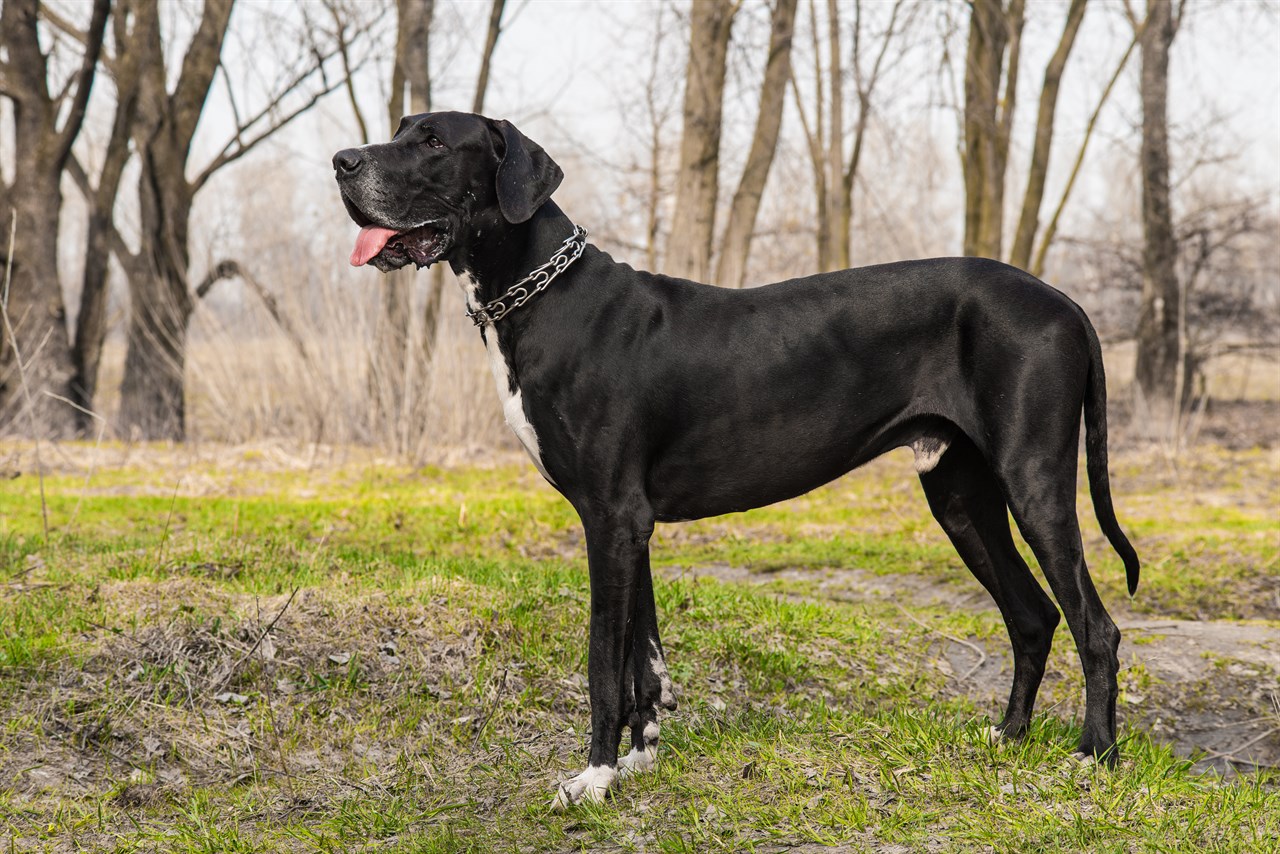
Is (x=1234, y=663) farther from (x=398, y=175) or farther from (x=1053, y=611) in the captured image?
(x=398, y=175)

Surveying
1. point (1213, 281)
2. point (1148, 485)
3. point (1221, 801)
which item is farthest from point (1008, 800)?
point (1213, 281)

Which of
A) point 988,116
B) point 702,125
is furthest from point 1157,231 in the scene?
point 702,125

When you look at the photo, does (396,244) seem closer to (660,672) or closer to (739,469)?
(739,469)

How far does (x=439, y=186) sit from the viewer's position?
10.5 ft

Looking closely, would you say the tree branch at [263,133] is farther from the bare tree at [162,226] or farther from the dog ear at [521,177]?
the dog ear at [521,177]

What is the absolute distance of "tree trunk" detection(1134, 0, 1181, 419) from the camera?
13.8m

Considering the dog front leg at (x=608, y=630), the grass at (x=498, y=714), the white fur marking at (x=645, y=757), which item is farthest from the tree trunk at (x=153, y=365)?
the dog front leg at (x=608, y=630)

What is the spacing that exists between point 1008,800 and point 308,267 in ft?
29.4

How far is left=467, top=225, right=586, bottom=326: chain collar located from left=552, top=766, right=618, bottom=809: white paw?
138cm

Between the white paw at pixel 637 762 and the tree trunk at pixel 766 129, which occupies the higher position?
the tree trunk at pixel 766 129

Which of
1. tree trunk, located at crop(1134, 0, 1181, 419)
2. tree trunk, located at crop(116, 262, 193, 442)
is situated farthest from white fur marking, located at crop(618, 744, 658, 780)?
tree trunk, located at crop(1134, 0, 1181, 419)

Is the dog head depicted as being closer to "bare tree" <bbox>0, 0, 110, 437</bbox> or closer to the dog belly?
the dog belly

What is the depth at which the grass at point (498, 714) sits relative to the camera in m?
3.11

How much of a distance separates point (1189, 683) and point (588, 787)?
9.54ft
